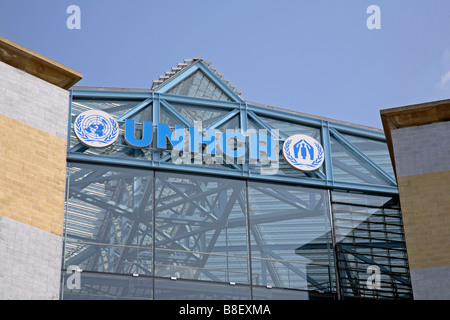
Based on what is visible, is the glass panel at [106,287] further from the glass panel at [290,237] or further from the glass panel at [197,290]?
the glass panel at [290,237]

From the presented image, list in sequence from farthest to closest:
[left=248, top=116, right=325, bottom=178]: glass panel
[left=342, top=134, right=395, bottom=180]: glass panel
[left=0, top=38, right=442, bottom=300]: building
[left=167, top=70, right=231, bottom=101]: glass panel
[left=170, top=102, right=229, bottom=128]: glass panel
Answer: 1. [left=342, top=134, right=395, bottom=180]: glass panel
2. [left=167, top=70, right=231, bottom=101]: glass panel
3. [left=248, top=116, right=325, bottom=178]: glass panel
4. [left=170, top=102, right=229, bottom=128]: glass panel
5. [left=0, top=38, right=442, bottom=300]: building

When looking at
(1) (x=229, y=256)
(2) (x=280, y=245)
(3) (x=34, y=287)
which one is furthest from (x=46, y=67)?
(2) (x=280, y=245)

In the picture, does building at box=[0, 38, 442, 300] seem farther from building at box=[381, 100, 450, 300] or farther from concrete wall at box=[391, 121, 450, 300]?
concrete wall at box=[391, 121, 450, 300]

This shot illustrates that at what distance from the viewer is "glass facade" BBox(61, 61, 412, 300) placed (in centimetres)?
3031

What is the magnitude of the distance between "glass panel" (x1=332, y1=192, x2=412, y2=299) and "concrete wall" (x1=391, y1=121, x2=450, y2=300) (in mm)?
7470

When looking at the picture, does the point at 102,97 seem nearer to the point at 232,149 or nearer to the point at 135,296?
the point at 232,149

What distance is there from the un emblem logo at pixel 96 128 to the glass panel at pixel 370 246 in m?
8.17

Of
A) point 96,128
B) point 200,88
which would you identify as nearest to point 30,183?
point 96,128

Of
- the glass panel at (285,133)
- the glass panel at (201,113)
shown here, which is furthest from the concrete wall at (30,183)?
the glass panel at (285,133)

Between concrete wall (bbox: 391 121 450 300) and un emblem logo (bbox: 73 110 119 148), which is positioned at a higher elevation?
un emblem logo (bbox: 73 110 119 148)

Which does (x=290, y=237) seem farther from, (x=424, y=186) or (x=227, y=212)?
(x=424, y=186)

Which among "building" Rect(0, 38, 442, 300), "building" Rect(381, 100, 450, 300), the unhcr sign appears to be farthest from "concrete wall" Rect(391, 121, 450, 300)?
the unhcr sign

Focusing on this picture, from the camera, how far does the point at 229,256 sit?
101ft

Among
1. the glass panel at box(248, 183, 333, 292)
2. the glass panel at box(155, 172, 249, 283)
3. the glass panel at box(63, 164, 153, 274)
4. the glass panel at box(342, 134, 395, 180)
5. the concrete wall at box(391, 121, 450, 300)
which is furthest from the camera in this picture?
the glass panel at box(342, 134, 395, 180)
